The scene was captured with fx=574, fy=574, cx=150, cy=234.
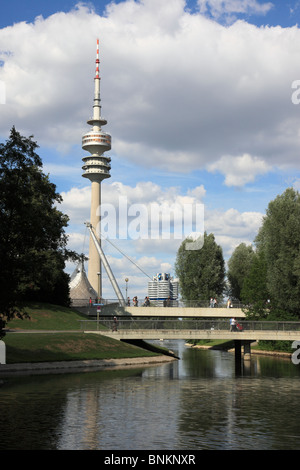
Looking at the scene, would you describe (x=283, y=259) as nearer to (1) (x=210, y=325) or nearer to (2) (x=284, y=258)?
(2) (x=284, y=258)

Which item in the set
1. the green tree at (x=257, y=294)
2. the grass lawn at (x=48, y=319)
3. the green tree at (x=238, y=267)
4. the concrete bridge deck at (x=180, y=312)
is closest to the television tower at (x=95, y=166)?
the green tree at (x=238, y=267)

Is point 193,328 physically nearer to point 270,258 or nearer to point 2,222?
point 270,258

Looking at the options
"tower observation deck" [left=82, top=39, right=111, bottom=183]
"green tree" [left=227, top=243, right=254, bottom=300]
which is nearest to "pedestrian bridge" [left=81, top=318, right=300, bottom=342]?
"green tree" [left=227, top=243, right=254, bottom=300]

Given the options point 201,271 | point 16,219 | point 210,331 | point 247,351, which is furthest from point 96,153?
point 16,219

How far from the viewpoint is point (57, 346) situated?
57.6 metres

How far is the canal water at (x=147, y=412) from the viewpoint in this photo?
75.8 feet

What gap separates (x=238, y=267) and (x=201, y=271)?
32.7ft

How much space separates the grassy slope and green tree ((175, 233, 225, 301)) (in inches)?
1806

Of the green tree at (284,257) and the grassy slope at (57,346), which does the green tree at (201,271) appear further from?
the grassy slope at (57,346)

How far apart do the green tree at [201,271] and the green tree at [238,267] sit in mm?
3909

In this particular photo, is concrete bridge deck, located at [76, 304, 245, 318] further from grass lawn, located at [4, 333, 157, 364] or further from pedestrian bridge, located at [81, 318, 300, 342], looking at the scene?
grass lawn, located at [4, 333, 157, 364]

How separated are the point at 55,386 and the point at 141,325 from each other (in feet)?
91.5

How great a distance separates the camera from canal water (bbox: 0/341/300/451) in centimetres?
2309
